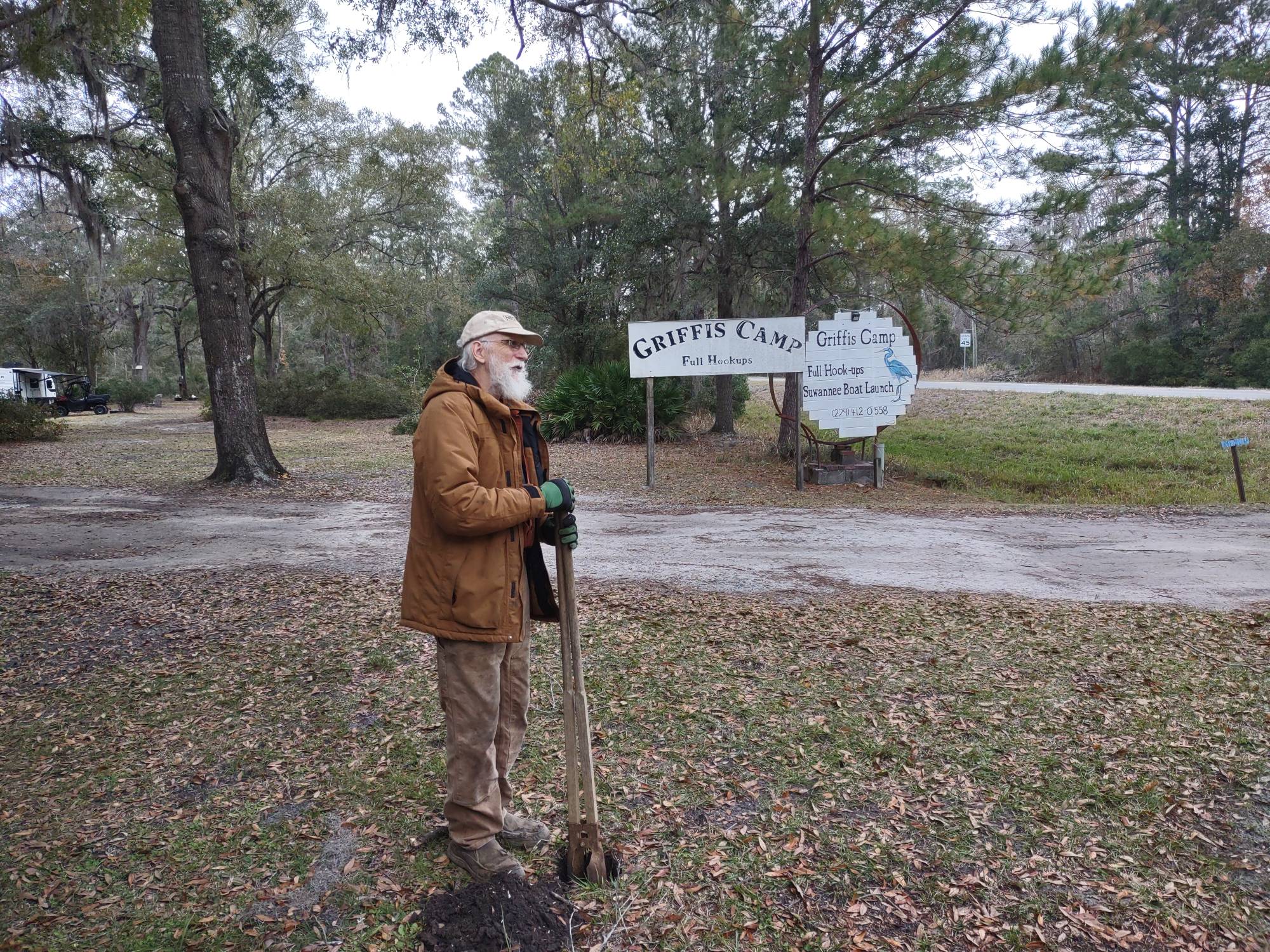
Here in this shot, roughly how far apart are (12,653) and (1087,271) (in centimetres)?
1206

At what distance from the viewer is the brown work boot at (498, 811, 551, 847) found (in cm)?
306

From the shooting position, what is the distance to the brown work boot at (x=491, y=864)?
2.80 meters

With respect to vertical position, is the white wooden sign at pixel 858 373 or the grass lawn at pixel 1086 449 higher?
the white wooden sign at pixel 858 373

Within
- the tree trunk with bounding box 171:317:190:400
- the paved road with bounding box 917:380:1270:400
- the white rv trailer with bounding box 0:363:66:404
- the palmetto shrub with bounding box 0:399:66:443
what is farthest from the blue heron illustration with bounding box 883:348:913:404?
the tree trunk with bounding box 171:317:190:400

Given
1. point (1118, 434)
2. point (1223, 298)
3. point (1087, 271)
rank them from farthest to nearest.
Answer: point (1223, 298)
point (1118, 434)
point (1087, 271)

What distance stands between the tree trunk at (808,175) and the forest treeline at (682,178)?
6 centimetres

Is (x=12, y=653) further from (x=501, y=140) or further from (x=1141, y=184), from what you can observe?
(x=1141, y=184)

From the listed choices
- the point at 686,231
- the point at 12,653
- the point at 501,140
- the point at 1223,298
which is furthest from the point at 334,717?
the point at 1223,298

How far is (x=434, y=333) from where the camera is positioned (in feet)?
124

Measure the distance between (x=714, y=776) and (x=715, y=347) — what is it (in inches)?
351

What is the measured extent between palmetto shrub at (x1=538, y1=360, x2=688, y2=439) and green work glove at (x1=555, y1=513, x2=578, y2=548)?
50.8 feet

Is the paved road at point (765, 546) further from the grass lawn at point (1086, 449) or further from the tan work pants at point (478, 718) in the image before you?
the tan work pants at point (478, 718)

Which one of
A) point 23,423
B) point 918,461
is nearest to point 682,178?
point 918,461

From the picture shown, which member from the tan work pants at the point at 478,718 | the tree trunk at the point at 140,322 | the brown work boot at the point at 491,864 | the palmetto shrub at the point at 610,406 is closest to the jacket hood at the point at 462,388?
the tan work pants at the point at 478,718
